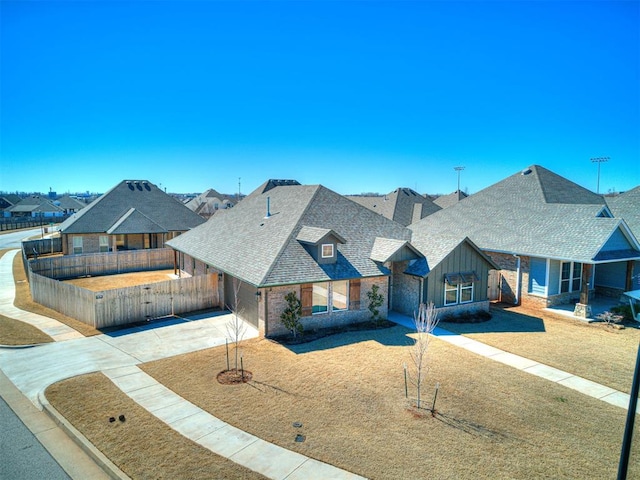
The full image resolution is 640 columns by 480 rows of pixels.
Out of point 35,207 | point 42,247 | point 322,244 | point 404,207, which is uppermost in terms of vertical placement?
point 35,207

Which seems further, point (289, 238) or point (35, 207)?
point (35, 207)

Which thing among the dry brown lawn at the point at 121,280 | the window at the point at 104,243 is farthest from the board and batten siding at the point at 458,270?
the window at the point at 104,243

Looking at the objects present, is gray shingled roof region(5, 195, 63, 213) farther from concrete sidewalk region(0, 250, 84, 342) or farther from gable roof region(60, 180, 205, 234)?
concrete sidewalk region(0, 250, 84, 342)

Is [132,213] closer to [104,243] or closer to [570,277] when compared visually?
[104,243]

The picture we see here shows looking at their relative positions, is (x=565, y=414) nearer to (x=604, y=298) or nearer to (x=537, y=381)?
(x=537, y=381)

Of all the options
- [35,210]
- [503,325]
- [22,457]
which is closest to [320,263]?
[503,325]

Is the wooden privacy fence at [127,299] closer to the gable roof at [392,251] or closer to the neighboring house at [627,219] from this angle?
the gable roof at [392,251]
